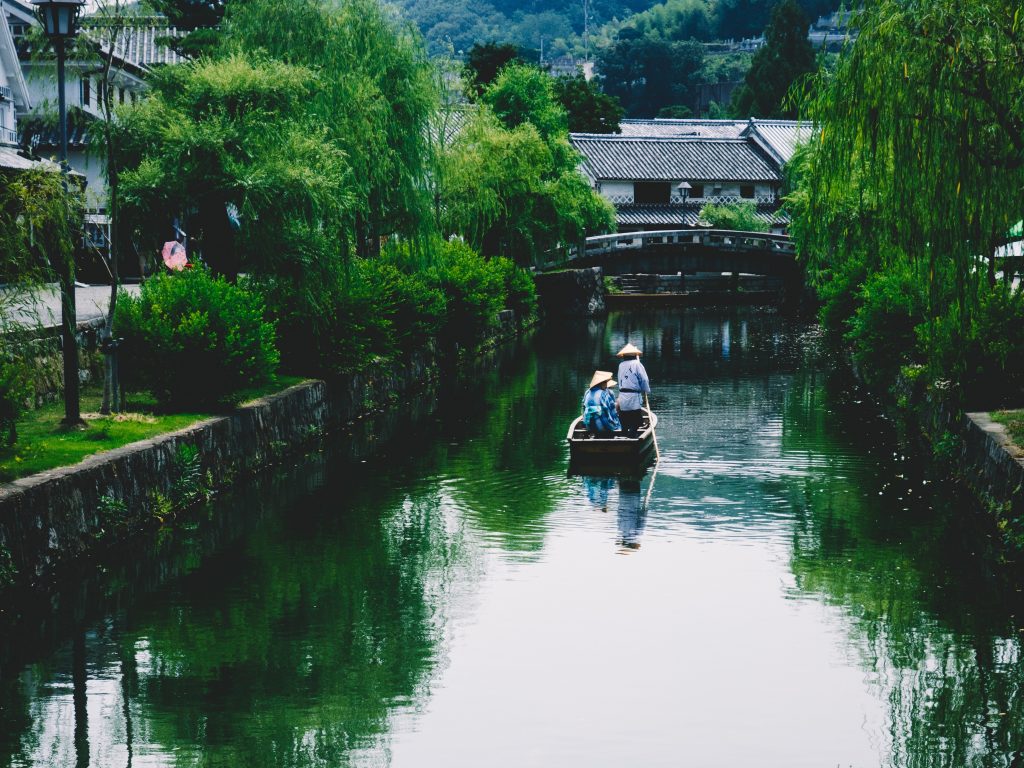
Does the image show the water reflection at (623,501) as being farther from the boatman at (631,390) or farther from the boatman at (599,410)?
the boatman at (631,390)

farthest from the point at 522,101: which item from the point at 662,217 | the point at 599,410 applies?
the point at 599,410

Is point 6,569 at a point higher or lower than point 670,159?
lower

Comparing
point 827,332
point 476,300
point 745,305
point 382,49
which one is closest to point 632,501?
point 382,49

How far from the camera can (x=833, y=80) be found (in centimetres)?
1816

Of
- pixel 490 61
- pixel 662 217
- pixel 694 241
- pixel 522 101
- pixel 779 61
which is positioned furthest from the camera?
pixel 779 61

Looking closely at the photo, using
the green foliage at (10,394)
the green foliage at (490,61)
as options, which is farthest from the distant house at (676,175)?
the green foliage at (10,394)

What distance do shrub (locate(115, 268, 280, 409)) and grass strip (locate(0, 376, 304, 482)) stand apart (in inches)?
19.6

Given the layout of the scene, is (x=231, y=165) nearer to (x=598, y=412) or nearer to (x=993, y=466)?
(x=598, y=412)

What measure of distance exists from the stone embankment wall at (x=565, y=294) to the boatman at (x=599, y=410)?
35.2m

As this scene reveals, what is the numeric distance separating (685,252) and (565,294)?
681 cm

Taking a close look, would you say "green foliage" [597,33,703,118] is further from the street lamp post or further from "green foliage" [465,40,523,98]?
the street lamp post

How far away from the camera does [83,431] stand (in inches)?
715

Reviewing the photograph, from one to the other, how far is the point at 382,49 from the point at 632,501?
49.3 ft

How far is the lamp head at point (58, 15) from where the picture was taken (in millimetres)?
17453
